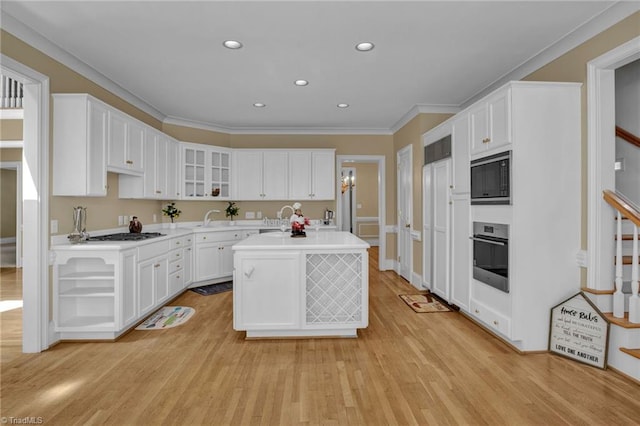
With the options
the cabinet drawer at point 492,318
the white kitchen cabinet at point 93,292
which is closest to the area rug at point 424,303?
the cabinet drawer at point 492,318

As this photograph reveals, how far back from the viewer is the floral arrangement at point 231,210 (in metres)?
6.19

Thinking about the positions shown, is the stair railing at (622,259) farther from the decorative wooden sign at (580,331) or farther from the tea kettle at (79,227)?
the tea kettle at (79,227)

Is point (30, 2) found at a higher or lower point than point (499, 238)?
higher

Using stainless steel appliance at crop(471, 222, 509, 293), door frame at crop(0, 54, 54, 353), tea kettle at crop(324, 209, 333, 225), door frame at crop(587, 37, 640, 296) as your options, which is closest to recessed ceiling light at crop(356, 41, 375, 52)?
door frame at crop(587, 37, 640, 296)

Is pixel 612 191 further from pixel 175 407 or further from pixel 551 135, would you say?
pixel 175 407

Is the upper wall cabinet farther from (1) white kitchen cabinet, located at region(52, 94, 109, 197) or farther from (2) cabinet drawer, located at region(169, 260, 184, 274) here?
(1) white kitchen cabinet, located at region(52, 94, 109, 197)

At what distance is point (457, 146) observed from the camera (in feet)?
12.6

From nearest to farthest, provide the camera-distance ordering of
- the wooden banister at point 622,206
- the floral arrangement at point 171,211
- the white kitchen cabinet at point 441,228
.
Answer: the wooden banister at point 622,206
the white kitchen cabinet at point 441,228
the floral arrangement at point 171,211

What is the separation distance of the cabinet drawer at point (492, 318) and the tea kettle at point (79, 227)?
3.91m

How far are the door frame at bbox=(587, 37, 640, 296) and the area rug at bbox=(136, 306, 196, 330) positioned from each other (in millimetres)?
3893

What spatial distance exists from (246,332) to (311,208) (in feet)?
11.2

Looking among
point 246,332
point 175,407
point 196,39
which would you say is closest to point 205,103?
point 196,39

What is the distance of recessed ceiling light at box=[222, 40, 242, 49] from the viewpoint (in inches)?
120

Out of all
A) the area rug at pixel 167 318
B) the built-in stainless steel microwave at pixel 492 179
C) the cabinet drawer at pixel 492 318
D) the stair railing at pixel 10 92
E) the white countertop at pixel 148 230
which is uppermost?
the stair railing at pixel 10 92
